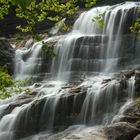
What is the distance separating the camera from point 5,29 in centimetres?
4209

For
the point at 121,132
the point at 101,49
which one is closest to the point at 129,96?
the point at 121,132

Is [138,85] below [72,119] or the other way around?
the other way around

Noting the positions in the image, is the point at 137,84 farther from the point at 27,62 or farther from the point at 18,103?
the point at 27,62

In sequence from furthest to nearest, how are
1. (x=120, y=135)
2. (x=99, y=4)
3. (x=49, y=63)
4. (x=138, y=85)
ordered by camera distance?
1. (x=99, y=4)
2. (x=49, y=63)
3. (x=138, y=85)
4. (x=120, y=135)

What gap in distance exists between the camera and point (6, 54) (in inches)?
1300

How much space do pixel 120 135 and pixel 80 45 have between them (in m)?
17.9

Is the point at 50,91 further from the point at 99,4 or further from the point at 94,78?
the point at 99,4

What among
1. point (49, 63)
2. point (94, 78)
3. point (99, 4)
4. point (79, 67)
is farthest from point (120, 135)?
point (99, 4)

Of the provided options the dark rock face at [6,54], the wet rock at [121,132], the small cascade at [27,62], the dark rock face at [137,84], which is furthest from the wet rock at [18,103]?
the dark rock face at [6,54]

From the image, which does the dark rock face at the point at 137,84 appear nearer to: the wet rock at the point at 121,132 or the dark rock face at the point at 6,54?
the wet rock at the point at 121,132

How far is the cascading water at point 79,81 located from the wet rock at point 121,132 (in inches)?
161

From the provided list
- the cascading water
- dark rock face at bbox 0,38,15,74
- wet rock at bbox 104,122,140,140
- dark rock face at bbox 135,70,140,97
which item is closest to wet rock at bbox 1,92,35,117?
the cascading water

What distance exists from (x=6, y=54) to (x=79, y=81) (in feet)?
31.2

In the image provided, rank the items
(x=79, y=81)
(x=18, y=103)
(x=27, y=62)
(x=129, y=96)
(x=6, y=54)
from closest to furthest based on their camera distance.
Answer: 1. (x=129, y=96)
2. (x=18, y=103)
3. (x=79, y=81)
4. (x=27, y=62)
5. (x=6, y=54)
